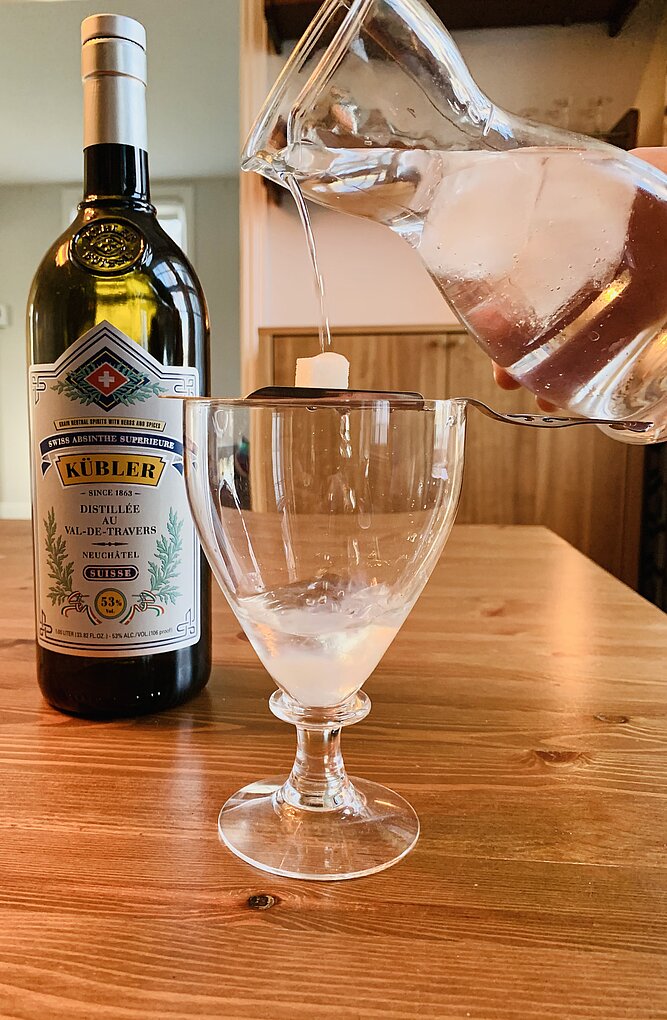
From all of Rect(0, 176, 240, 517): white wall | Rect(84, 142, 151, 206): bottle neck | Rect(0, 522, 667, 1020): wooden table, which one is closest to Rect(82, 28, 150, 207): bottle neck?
Rect(84, 142, 151, 206): bottle neck

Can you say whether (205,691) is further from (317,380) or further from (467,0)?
(467,0)

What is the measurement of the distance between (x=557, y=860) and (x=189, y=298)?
1.11ft

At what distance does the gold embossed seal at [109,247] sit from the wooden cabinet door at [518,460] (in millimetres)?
1557

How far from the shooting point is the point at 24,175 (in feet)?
14.1

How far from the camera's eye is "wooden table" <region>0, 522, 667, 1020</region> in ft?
0.77

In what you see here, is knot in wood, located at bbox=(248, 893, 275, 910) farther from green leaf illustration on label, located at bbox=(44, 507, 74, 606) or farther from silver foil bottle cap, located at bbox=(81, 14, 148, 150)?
silver foil bottle cap, located at bbox=(81, 14, 148, 150)

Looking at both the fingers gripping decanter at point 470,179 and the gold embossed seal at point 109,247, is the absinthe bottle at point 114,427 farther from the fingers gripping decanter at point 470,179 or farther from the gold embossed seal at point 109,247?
the fingers gripping decanter at point 470,179

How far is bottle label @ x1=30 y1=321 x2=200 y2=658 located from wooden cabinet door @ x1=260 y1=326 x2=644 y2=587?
159 cm

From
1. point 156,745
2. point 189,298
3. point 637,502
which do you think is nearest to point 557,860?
point 156,745

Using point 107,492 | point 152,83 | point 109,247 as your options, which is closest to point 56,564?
point 107,492

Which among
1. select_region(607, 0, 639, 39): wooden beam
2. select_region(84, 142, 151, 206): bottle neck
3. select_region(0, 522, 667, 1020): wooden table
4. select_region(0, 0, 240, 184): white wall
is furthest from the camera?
select_region(0, 0, 240, 184): white wall

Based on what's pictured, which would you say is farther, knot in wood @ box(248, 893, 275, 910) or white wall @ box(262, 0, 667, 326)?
white wall @ box(262, 0, 667, 326)

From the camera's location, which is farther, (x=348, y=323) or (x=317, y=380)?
(x=348, y=323)

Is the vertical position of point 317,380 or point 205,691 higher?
point 317,380
